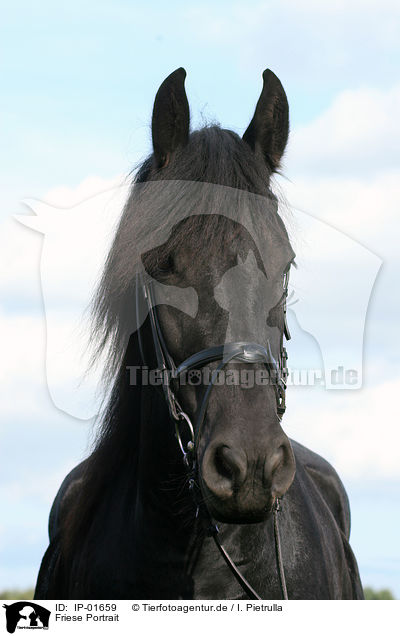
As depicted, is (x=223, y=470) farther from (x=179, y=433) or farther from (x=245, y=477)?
(x=179, y=433)

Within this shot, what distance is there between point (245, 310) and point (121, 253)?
3.14 feet

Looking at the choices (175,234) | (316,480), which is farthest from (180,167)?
(316,480)

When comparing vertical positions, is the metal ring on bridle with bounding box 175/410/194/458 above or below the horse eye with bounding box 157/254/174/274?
below

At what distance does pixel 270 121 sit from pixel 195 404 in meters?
1.86

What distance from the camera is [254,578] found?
4.44 m

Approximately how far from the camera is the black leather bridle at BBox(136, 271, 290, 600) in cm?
379

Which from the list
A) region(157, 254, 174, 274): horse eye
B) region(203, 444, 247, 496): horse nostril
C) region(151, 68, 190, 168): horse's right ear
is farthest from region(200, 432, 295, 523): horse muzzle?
region(151, 68, 190, 168): horse's right ear

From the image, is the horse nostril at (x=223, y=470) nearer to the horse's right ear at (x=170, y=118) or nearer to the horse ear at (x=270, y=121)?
the horse's right ear at (x=170, y=118)

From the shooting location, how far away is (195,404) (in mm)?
3953

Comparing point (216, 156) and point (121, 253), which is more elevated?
point (216, 156)

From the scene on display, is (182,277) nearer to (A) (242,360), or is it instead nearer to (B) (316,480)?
(A) (242,360)
